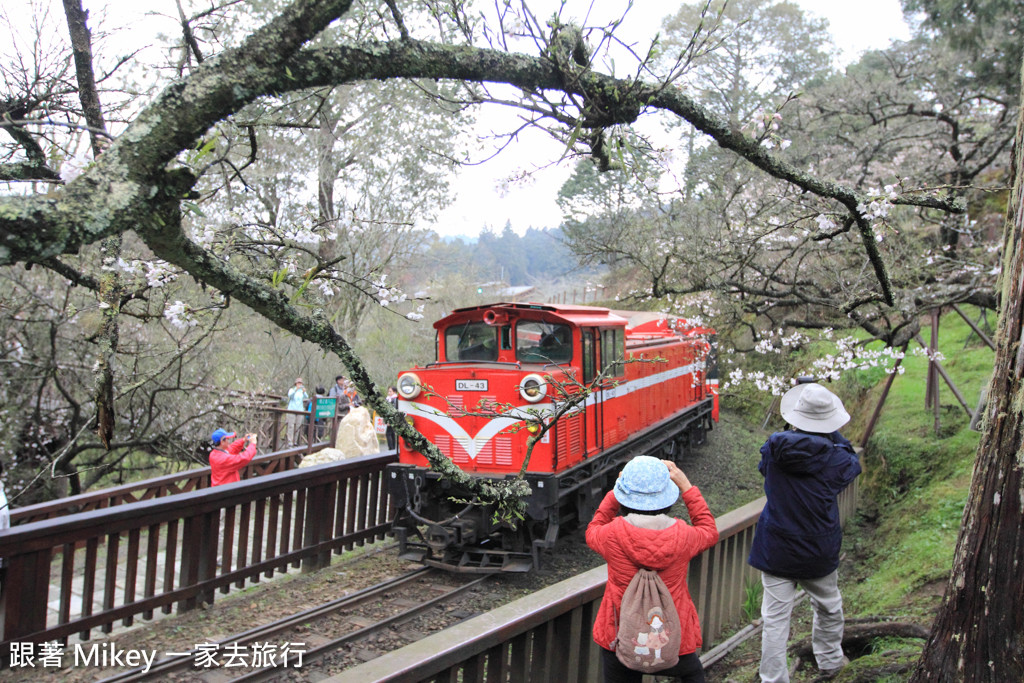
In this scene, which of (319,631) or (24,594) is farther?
(319,631)

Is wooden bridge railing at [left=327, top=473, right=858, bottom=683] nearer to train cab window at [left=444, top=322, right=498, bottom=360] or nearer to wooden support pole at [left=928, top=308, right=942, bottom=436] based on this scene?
train cab window at [left=444, top=322, right=498, bottom=360]

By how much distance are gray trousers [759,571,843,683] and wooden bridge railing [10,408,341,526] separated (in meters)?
5.97

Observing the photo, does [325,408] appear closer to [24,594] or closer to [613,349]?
[613,349]

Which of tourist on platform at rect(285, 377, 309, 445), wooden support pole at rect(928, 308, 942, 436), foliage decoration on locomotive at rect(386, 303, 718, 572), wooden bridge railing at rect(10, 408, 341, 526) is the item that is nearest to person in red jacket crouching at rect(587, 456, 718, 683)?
foliage decoration on locomotive at rect(386, 303, 718, 572)

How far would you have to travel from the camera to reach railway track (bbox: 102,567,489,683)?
200 inches

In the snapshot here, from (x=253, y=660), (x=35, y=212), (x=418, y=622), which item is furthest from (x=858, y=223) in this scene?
(x=253, y=660)

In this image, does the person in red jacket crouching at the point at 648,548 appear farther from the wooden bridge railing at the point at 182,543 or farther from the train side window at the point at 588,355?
the train side window at the point at 588,355

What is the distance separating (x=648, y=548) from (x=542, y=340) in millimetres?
5125

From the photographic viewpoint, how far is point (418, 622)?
6270 mm

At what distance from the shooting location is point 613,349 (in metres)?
8.76

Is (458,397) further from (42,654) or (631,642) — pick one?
(631,642)

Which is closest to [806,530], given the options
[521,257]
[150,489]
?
[150,489]

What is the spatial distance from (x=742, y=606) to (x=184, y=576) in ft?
16.9

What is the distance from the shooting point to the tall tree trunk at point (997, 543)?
2.59m
